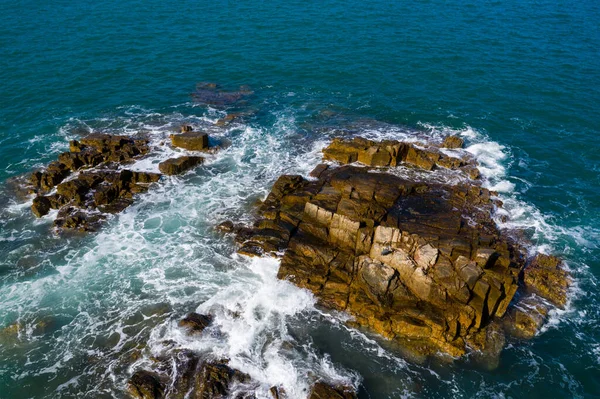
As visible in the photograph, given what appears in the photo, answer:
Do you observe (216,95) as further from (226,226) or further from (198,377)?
(198,377)

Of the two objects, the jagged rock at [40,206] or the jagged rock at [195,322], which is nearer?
the jagged rock at [195,322]

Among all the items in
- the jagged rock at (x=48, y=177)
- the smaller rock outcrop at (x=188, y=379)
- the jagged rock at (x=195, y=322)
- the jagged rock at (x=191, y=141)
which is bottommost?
the smaller rock outcrop at (x=188, y=379)

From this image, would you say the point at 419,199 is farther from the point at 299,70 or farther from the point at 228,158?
the point at 299,70

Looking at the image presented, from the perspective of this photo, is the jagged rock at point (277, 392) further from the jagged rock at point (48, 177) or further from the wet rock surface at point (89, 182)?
the jagged rock at point (48, 177)

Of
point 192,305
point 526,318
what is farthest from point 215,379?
point 526,318

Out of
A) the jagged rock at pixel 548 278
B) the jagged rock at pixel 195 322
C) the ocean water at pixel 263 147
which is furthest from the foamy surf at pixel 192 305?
the jagged rock at pixel 548 278

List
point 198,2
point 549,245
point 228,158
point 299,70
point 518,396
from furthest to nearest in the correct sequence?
point 198,2
point 299,70
point 228,158
point 549,245
point 518,396

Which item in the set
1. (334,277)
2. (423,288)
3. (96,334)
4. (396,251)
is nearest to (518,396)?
(423,288)
